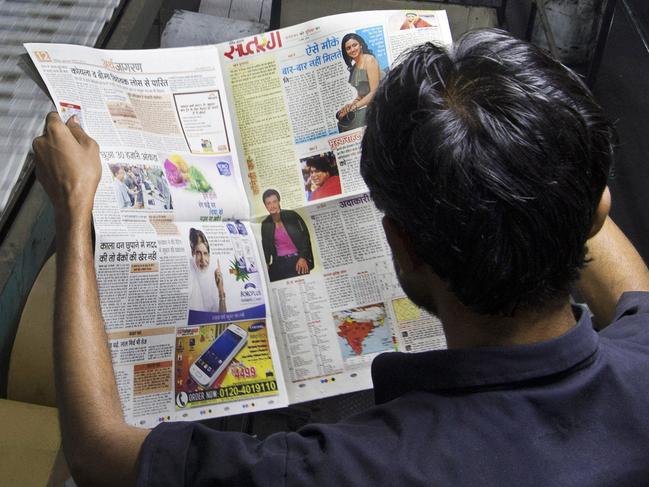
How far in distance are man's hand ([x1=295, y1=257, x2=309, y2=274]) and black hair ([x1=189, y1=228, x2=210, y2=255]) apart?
11 cm

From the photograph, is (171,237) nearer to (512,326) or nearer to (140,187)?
(140,187)

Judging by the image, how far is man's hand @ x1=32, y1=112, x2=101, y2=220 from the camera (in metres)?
0.73

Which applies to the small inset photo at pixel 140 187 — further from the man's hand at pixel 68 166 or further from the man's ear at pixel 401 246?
the man's ear at pixel 401 246

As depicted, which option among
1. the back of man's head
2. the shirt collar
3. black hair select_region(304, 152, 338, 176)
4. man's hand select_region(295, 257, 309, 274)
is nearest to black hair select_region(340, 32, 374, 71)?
black hair select_region(304, 152, 338, 176)

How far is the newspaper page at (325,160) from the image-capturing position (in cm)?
89

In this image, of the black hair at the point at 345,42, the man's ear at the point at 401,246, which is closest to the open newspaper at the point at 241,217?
the black hair at the point at 345,42

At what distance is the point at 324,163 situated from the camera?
→ 0.91 meters

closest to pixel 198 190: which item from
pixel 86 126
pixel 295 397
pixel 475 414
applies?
pixel 86 126

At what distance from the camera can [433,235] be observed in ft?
1.73

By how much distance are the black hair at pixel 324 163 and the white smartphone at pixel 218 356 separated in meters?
0.23

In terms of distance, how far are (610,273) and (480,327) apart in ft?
0.94

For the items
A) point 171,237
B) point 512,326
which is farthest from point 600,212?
point 171,237

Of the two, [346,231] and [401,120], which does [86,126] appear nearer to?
[346,231]

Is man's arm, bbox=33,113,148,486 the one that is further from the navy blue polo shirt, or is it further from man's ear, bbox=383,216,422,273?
man's ear, bbox=383,216,422,273
